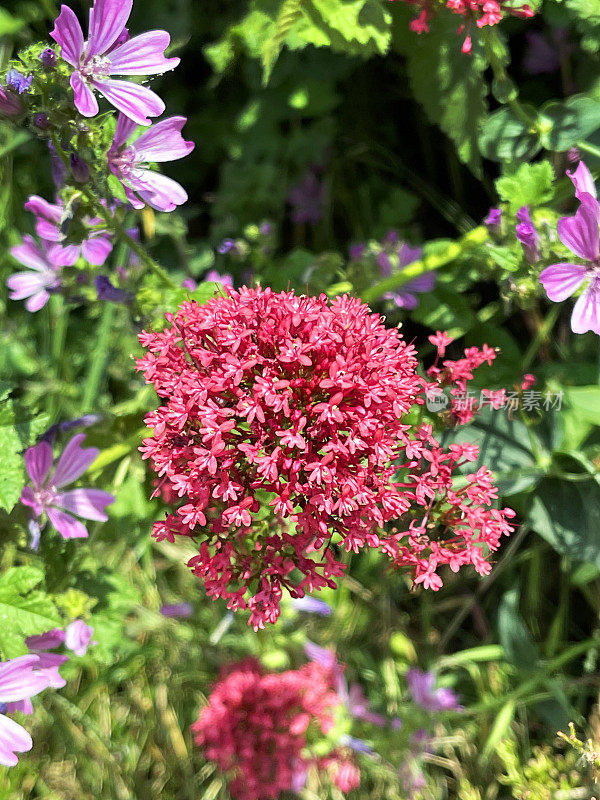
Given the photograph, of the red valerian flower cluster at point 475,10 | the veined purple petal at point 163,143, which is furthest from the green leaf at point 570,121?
the veined purple petal at point 163,143

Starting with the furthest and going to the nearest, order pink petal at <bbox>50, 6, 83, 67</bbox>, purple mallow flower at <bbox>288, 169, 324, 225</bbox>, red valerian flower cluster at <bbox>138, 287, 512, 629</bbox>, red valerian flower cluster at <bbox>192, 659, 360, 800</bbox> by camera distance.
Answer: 1. purple mallow flower at <bbox>288, 169, 324, 225</bbox>
2. red valerian flower cluster at <bbox>192, 659, 360, 800</bbox>
3. pink petal at <bbox>50, 6, 83, 67</bbox>
4. red valerian flower cluster at <bbox>138, 287, 512, 629</bbox>

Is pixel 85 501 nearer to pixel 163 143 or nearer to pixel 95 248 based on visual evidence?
pixel 95 248

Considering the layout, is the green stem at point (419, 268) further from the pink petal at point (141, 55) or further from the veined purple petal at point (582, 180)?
the pink petal at point (141, 55)

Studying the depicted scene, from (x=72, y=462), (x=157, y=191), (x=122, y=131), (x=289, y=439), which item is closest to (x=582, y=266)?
(x=289, y=439)

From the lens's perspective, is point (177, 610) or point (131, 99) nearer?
point (131, 99)

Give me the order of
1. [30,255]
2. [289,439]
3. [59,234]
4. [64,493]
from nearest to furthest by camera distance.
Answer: [289,439] → [59,234] → [64,493] → [30,255]

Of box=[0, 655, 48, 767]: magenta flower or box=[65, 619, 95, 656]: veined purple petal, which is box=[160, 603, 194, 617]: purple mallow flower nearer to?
box=[65, 619, 95, 656]: veined purple petal

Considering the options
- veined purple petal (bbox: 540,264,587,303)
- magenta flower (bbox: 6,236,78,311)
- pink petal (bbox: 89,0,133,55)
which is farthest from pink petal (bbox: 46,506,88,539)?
veined purple petal (bbox: 540,264,587,303)
